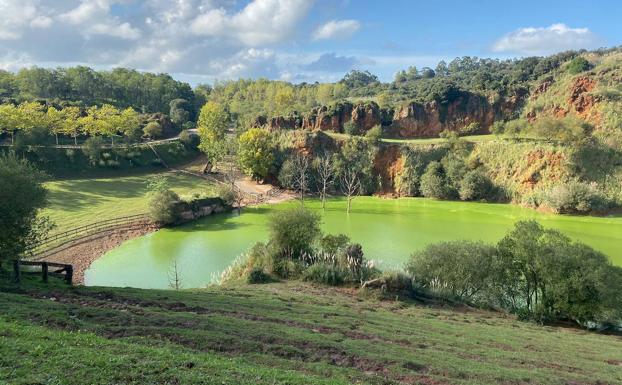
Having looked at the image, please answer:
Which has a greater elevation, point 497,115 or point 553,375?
point 497,115

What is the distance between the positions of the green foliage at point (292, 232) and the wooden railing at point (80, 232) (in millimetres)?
17168

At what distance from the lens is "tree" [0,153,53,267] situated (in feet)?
61.1

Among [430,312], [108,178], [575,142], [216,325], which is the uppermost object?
[575,142]

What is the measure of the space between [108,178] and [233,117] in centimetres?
4943

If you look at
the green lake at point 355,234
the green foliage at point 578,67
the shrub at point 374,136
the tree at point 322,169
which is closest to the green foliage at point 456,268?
the green lake at point 355,234

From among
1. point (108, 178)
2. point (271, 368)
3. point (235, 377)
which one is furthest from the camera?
point (108, 178)

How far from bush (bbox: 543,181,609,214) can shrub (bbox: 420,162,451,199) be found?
14.3 m

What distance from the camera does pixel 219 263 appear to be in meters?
33.8

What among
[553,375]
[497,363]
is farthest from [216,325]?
[553,375]

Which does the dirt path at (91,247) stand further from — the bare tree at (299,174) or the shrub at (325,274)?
the bare tree at (299,174)

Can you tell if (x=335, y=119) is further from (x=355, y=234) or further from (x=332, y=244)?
(x=332, y=244)

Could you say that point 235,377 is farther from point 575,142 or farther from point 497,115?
point 497,115

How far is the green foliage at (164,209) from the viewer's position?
4603 centimetres

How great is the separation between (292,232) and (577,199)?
38441mm
